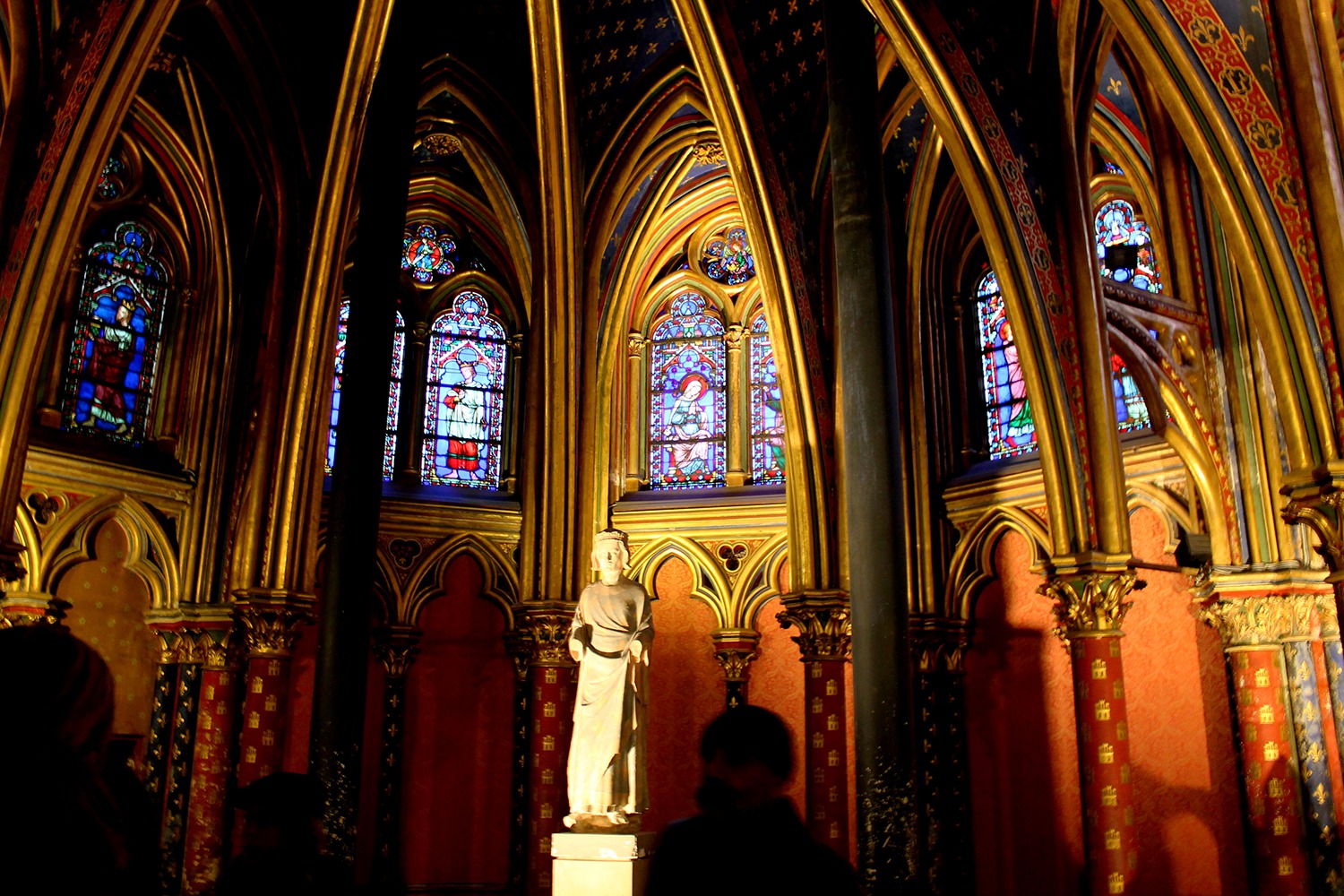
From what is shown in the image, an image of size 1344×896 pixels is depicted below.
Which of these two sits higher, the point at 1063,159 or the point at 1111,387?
the point at 1063,159

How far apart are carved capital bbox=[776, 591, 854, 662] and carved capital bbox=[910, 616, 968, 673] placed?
0.92 metres

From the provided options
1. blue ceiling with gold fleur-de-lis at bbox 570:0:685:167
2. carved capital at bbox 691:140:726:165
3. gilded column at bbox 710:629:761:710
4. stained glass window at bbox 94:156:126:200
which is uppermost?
blue ceiling with gold fleur-de-lis at bbox 570:0:685:167

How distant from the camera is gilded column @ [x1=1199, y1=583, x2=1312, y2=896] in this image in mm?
10320

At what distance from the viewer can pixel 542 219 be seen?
14.2m

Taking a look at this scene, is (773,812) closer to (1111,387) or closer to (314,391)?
(1111,387)

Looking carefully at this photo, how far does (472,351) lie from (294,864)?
47.1ft

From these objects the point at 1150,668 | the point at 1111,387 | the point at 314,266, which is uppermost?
the point at 314,266

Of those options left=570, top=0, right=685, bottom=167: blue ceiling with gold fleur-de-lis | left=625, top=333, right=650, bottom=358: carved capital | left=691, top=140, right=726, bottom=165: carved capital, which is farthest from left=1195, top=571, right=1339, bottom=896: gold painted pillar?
left=570, top=0, right=685, bottom=167: blue ceiling with gold fleur-de-lis

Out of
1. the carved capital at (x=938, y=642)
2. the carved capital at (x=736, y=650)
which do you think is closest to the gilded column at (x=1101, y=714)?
the carved capital at (x=938, y=642)

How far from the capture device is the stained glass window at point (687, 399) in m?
16.2

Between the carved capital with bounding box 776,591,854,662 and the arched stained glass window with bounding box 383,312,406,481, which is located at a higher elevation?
the arched stained glass window with bounding box 383,312,406,481

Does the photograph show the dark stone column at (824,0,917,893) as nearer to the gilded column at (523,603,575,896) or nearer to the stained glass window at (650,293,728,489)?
the gilded column at (523,603,575,896)

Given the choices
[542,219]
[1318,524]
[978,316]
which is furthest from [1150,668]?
[542,219]

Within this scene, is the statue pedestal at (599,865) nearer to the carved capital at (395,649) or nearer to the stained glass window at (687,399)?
the carved capital at (395,649)
